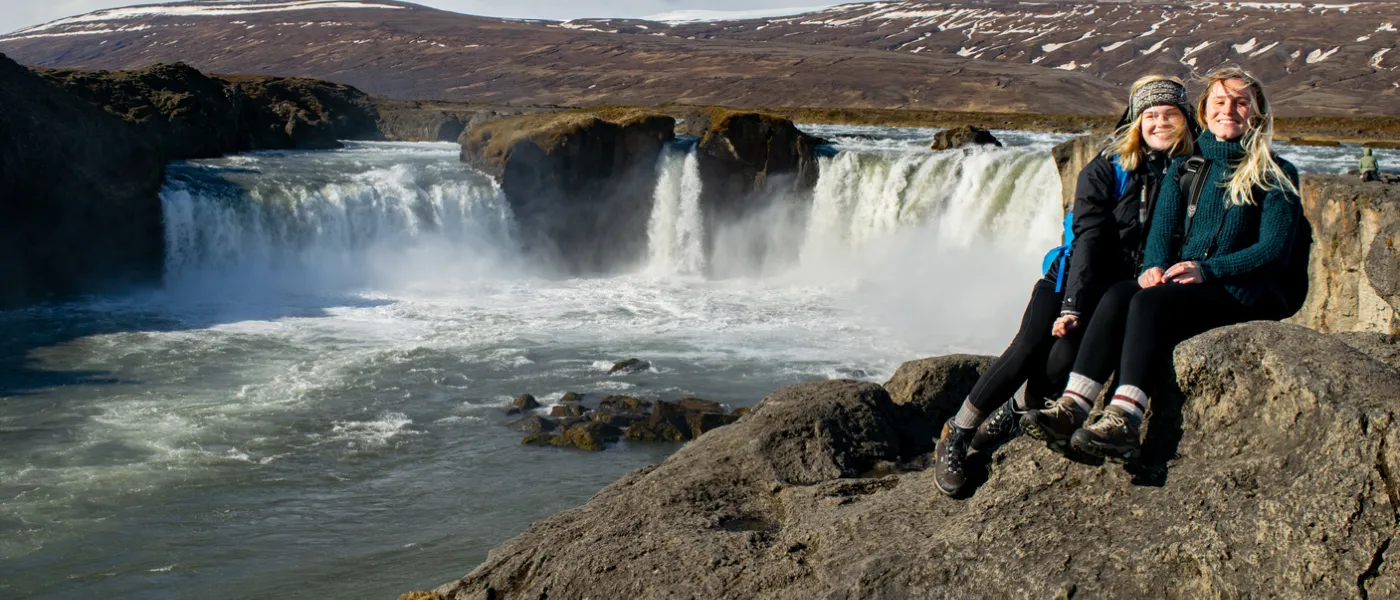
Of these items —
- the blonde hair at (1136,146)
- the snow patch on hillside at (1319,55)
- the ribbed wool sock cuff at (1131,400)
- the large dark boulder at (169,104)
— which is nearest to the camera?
the ribbed wool sock cuff at (1131,400)

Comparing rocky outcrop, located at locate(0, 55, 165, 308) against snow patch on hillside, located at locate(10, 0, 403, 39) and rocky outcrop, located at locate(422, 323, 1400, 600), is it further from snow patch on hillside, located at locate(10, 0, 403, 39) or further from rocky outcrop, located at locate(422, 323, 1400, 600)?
snow patch on hillside, located at locate(10, 0, 403, 39)

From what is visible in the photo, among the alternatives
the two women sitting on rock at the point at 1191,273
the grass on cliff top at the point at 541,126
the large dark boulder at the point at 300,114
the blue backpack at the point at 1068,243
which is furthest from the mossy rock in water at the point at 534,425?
the large dark boulder at the point at 300,114

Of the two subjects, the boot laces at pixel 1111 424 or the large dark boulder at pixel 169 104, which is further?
the large dark boulder at pixel 169 104

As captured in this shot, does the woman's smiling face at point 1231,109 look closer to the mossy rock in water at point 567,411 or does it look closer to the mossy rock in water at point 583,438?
the mossy rock in water at point 583,438

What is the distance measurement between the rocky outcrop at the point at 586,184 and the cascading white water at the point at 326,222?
91 cm

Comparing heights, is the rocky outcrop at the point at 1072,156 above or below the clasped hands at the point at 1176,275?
below

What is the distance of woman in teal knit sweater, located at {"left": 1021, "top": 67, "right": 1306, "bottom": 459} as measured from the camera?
4133 millimetres

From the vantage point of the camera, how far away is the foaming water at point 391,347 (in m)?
12.8

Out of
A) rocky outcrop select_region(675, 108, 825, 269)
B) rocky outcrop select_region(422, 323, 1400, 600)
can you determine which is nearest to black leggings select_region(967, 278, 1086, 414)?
rocky outcrop select_region(422, 323, 1400, 600)

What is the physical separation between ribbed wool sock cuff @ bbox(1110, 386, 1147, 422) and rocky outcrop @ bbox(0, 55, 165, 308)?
2863cm

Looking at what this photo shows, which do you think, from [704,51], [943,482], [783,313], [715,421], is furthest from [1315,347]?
[704,51]

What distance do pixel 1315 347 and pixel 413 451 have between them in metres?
13.6

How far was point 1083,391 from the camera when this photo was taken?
4.28 metres

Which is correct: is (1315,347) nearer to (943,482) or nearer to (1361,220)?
(943,482)
